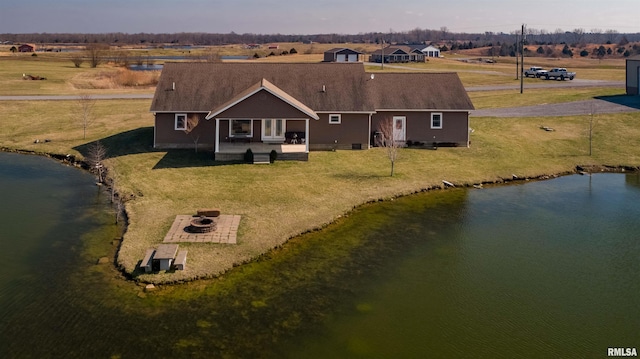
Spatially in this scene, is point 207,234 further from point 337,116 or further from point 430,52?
point 430,52

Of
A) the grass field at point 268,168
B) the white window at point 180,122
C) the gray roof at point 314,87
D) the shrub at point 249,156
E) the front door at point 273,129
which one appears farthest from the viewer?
the gray roof at point 314,87

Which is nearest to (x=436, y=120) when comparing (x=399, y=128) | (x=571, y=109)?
(x=399, y=128)

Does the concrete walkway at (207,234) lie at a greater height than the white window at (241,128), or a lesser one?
lesser

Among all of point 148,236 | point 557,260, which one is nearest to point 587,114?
point 557,260

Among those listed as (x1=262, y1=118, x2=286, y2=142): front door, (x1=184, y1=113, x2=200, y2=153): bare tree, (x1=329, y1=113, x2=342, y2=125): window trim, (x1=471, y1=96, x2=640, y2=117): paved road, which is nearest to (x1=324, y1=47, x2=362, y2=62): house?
(x1=471, y1=96, x2=640, y2=117): paved road

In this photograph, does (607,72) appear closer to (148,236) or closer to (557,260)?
(557,260)

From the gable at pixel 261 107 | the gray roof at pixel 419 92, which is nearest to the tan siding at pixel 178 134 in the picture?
the gable at pixel 261 107

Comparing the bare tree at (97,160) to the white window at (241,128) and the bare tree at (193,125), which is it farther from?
the white window at (241,128)
